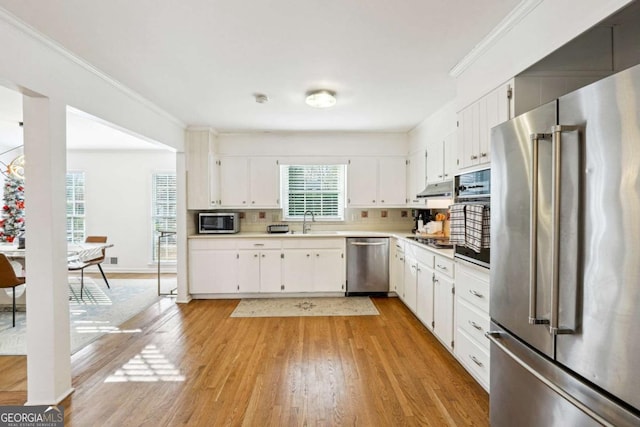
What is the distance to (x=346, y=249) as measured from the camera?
4.47 m

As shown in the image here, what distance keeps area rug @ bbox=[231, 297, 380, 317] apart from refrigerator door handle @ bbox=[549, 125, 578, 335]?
111 inches

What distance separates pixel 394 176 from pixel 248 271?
2.61 metres

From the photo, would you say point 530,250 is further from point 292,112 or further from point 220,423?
point 292,112

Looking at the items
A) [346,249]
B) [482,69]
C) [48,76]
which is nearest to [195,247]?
[346,249]

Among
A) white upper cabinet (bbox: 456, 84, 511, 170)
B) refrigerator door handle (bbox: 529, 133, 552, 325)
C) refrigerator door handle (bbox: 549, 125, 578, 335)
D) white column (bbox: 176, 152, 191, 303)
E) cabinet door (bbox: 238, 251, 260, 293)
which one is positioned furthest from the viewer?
cabinet door (bbox: 238, 251, 260, 293)

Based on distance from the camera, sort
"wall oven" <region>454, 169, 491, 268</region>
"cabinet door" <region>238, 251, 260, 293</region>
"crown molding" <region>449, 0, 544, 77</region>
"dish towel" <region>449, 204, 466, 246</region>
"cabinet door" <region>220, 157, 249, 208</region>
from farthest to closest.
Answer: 1. "cabinet door" <region>220, 157, 249, 208</region>
2. "cabinet door" <region>238, 251, 260, 293</region>
3. "dish towel" <region>449, 204, 466, 246</region>
4. "wall oven" <region>454, 169, 491, 268</region>
5. "crown molding" <region>449, 0, 544, 77</region>

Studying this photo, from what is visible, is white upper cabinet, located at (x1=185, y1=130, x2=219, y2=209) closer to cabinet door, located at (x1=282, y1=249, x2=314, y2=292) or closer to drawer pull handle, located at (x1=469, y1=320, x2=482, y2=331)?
cabinet door, located at (x1=282, y1=249, x2=314, y2=292)

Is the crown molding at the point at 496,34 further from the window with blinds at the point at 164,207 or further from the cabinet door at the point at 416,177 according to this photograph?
the window with blinds at the point at 164,207

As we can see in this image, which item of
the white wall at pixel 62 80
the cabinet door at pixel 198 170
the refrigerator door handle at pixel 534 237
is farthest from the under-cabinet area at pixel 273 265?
the refrigerator door handle at pixel 534 237

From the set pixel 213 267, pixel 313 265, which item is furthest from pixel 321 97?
pixel 213 267

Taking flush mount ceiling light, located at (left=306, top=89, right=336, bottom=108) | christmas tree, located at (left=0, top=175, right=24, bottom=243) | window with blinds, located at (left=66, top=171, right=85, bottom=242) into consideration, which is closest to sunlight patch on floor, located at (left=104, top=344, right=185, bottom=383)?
flush mount ceiling light, located at (left=306, top=89, right=336, bottom=108)

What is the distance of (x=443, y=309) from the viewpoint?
286 centimetres

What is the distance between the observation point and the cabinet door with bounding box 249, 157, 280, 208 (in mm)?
4734

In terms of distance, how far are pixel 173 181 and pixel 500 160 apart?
6109 millimetres
